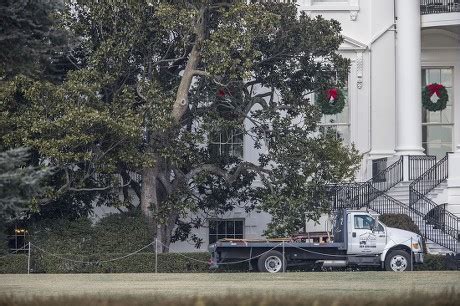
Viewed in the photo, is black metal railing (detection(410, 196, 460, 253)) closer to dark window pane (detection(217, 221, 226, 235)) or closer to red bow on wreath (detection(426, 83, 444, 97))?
red bow on wreath (detection(426, 83, 444, 97))

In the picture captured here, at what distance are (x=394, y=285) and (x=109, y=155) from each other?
43.1 feet

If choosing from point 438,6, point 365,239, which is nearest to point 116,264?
point 365,239

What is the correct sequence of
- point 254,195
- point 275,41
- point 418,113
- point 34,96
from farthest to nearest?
point 418,113, point 254,195, point 275,41, point 34,96

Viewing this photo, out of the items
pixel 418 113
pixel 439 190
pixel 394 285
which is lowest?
pixel 394 285

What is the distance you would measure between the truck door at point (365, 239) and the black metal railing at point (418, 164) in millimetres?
7360

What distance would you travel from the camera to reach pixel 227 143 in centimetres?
4131

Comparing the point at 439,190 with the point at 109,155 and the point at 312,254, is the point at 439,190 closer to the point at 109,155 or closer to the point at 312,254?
the point at 312,254

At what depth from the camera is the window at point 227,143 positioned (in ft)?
128

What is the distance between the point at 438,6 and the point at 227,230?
11033 mm

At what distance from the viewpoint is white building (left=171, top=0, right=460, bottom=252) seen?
4166cm

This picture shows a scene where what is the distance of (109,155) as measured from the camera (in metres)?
36.7

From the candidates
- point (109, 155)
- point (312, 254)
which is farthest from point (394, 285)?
point (109, 155)

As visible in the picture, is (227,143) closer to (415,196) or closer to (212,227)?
(212,227)

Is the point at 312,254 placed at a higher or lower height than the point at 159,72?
lower
